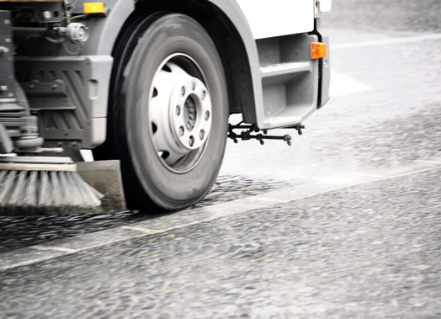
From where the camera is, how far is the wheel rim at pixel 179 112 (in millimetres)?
4555

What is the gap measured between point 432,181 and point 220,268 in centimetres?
223

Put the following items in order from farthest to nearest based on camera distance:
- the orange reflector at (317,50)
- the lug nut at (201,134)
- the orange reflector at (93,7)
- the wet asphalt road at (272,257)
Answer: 1. the orange reflector at (317,50)
2. the lug nut at (201,134)
3. the orange reflector at (93,7)
4. the wet asphalt road at (272,257)

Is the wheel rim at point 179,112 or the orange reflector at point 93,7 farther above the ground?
the orange reflector at point 93,7

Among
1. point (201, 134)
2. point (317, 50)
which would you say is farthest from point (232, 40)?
point (317, 50)

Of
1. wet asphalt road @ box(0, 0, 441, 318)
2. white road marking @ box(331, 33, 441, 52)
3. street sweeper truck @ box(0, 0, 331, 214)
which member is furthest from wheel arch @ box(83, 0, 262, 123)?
white road marking @ box(331, 33, 441, 52)

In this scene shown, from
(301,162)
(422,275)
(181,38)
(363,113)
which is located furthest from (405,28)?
(422,275)

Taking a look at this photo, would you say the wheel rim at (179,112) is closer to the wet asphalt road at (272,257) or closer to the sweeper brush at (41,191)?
the wet asphalt road at (272,257)

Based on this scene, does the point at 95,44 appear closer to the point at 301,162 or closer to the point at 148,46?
the point at 148,46

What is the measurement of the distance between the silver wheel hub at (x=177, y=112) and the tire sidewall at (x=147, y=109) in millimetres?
94

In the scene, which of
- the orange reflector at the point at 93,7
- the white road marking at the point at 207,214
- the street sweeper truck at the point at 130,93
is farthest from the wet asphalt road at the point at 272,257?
the orange reflector at the point at 93,7

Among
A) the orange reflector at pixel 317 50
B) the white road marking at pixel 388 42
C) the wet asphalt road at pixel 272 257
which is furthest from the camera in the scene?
the white road marking at pixel 388 42

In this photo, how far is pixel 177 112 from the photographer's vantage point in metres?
4.57

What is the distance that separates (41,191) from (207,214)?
106 centimetres

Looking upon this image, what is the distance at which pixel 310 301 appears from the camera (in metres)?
3.13
